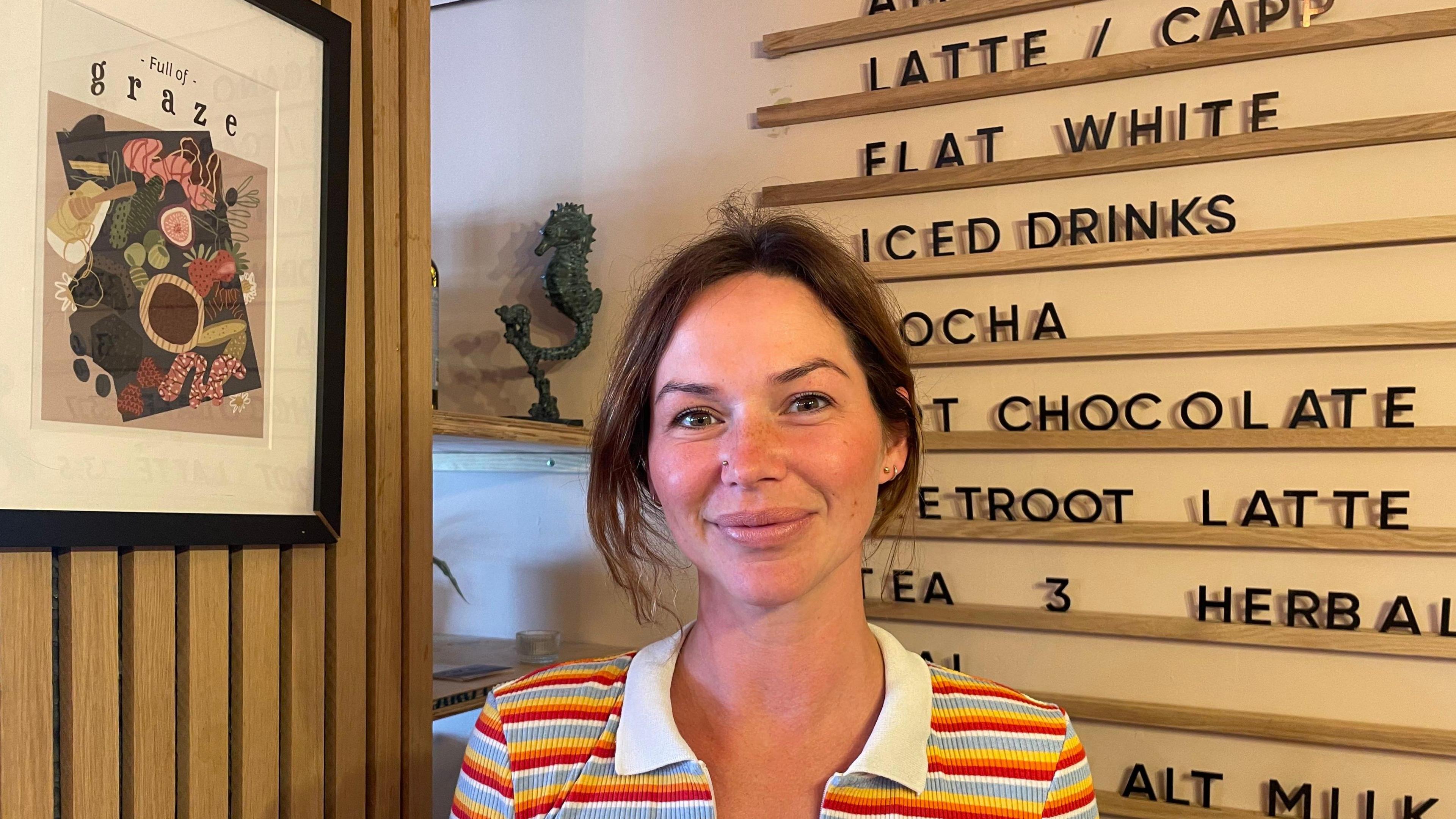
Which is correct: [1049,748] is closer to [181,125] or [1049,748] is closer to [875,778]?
[875,778]

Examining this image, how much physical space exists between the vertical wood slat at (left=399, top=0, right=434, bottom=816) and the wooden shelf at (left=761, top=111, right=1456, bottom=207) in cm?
76

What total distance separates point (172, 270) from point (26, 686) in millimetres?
404

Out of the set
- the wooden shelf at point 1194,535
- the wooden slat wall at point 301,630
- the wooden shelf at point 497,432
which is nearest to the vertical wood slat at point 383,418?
the wooden slat wall at point 301,630

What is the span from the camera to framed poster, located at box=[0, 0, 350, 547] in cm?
93

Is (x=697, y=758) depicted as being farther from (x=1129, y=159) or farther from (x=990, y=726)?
(x=1129, y=159)

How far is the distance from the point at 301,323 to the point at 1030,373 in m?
1.15

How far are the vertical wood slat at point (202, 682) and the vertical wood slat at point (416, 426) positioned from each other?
0.28 meters

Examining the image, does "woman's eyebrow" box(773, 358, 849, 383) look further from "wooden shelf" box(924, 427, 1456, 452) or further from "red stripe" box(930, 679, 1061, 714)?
"wooden shelf" box(924, 427, 1456, 452)

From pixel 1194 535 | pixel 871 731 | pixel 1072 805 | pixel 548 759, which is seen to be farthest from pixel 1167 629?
pixel 548 759

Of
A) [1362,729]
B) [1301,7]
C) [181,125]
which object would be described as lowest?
[1362,729]

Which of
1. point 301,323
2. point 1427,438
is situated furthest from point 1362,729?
point 301,323

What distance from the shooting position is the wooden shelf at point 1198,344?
1533mm

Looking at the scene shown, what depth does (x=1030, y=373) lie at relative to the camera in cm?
179

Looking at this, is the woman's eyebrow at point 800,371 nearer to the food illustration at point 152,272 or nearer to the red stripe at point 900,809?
the red stripe at point 900,809
